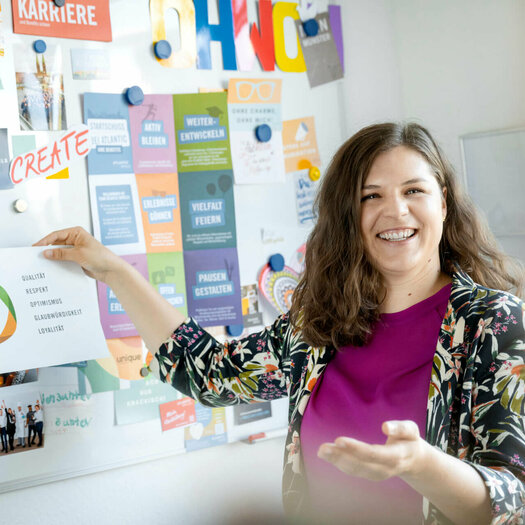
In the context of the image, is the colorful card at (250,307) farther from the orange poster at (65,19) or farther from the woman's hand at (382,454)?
the woman's hand at (382,454)

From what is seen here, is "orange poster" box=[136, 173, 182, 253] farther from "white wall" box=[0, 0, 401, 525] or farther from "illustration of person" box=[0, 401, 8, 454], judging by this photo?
"illustration of person" box=[0, 401, 8, 454]

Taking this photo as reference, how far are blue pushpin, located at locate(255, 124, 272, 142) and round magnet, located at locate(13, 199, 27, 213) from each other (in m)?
0.51

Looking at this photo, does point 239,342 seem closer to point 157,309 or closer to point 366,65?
point 157,309

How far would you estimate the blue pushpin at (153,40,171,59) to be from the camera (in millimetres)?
1285

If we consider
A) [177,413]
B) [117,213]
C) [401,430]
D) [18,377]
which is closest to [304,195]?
[117,213]

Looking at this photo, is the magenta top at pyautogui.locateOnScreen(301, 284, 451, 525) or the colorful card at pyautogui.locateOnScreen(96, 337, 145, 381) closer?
the magenta top at pyautogui.locateOnScreen(301, 284, 451, 525)

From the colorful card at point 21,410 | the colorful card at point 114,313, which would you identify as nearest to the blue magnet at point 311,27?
the colorful card at point 114,313

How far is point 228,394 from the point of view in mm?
1265

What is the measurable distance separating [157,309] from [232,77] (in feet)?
1.70

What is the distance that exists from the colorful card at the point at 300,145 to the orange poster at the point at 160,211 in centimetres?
28

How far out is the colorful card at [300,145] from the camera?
57.6 inches

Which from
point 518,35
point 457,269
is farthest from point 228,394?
point 518,35

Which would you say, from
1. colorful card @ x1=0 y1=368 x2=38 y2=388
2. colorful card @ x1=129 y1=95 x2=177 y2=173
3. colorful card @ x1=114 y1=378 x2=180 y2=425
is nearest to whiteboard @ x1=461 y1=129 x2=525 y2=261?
colorful card @ x1=129 y1=95 x2=177 y2=173

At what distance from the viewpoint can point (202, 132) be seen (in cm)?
135
